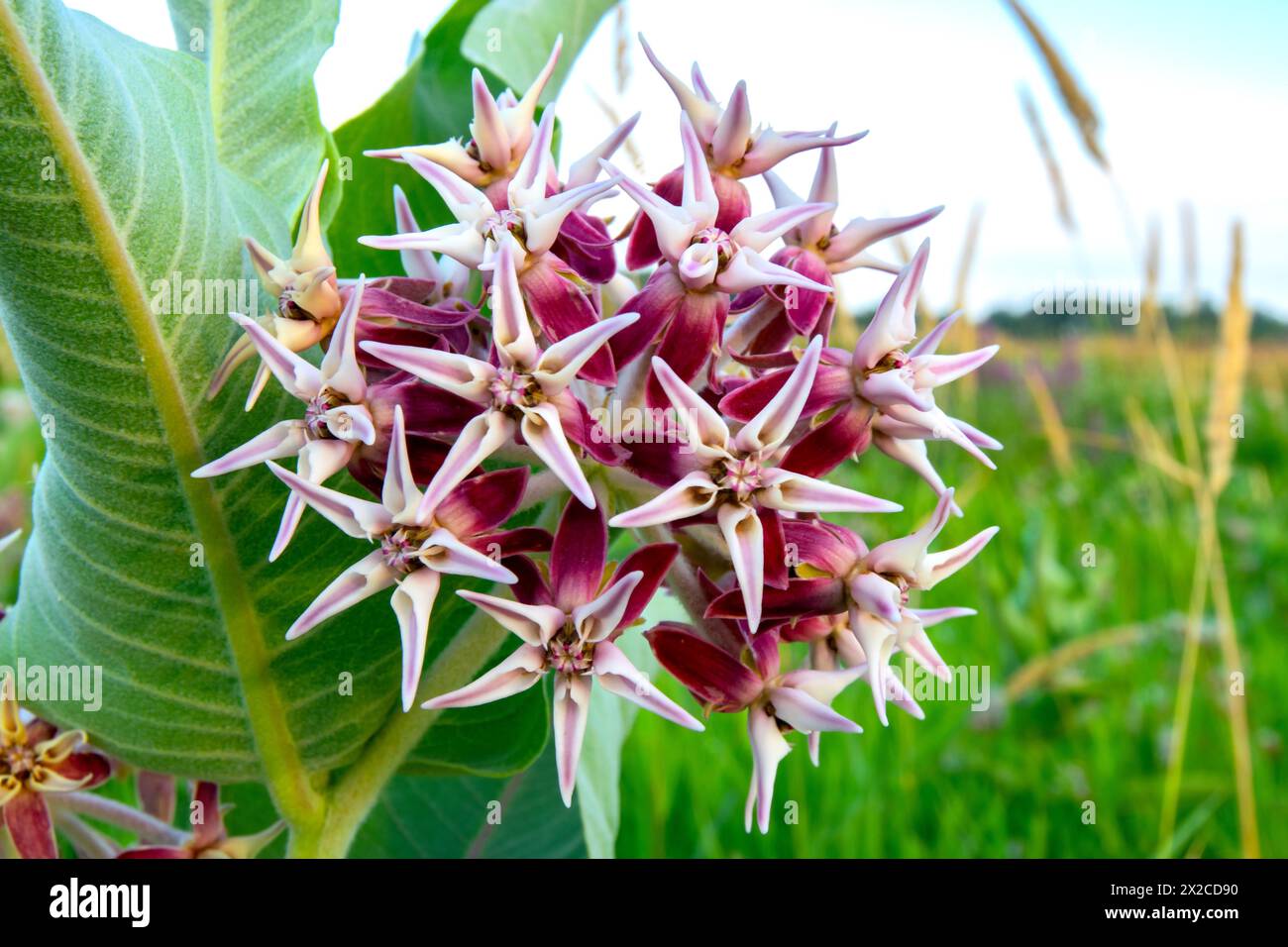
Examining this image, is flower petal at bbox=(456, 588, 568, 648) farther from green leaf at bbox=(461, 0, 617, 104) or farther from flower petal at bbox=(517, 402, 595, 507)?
green leaf at bbox=(461, 0, 617, 104)

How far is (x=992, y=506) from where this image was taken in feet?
8.08

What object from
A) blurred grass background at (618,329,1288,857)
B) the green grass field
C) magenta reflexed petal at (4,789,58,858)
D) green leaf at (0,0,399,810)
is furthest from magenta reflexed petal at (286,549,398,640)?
blurred grass background at (618,329,1288,857)

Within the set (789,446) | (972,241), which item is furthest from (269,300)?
(972,241)

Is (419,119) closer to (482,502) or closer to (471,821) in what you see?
(482,502)

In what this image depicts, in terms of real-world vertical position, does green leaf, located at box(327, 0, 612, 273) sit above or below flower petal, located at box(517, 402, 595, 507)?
above

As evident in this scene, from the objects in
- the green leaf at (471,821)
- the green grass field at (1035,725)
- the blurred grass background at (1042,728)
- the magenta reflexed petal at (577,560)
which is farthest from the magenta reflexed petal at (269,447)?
the blurred grass background at (1042,728)

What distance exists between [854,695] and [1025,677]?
34 centimetres

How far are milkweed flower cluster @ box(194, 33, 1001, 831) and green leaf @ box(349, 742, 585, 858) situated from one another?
33 centimetres

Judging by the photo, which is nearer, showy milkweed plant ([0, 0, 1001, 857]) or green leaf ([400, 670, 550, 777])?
showy milkweed plant ([0, 0, 1001, 857])

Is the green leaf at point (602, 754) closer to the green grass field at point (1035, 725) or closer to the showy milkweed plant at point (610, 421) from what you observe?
the showy milkweed plant at point (610, 421)

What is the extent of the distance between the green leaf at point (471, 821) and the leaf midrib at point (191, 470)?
20 centimetres

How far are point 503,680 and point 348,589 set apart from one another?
68mm

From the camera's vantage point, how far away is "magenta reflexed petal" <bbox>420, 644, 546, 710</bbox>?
1.43ft

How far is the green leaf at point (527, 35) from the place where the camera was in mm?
656
